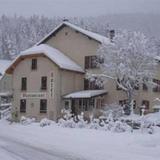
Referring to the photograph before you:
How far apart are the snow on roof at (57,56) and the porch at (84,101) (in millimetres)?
2912

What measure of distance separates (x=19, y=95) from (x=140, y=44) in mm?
14499

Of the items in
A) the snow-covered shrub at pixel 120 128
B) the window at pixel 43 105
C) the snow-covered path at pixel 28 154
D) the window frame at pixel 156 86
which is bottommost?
the snow-covered path at pixel 28 154

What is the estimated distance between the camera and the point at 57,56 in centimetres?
4853

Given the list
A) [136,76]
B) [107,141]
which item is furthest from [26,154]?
[136,76]

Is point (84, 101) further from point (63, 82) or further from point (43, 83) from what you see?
point (43, 83)

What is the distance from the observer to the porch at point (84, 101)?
46031mm

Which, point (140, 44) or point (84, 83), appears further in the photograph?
point (84, 83)

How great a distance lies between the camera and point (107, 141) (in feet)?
66.8

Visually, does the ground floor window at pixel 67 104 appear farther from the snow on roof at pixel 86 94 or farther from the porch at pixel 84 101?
the snow on roof at pixel 86 94

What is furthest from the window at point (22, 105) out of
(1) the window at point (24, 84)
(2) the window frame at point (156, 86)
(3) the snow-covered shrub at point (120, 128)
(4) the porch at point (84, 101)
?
(3) the snow-covered shrub at point (120, 128)

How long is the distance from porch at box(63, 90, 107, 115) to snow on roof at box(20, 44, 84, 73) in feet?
9.55

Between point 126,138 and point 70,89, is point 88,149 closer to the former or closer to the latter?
point 126,138

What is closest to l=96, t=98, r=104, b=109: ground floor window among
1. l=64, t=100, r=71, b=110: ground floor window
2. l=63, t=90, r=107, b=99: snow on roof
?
l=63, t=90, r=107, b=99: snow on roof

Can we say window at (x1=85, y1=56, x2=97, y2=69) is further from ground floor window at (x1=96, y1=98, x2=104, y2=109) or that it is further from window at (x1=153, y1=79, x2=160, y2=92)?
window at (x1=153, y1=79, x2=160, y2=92)
